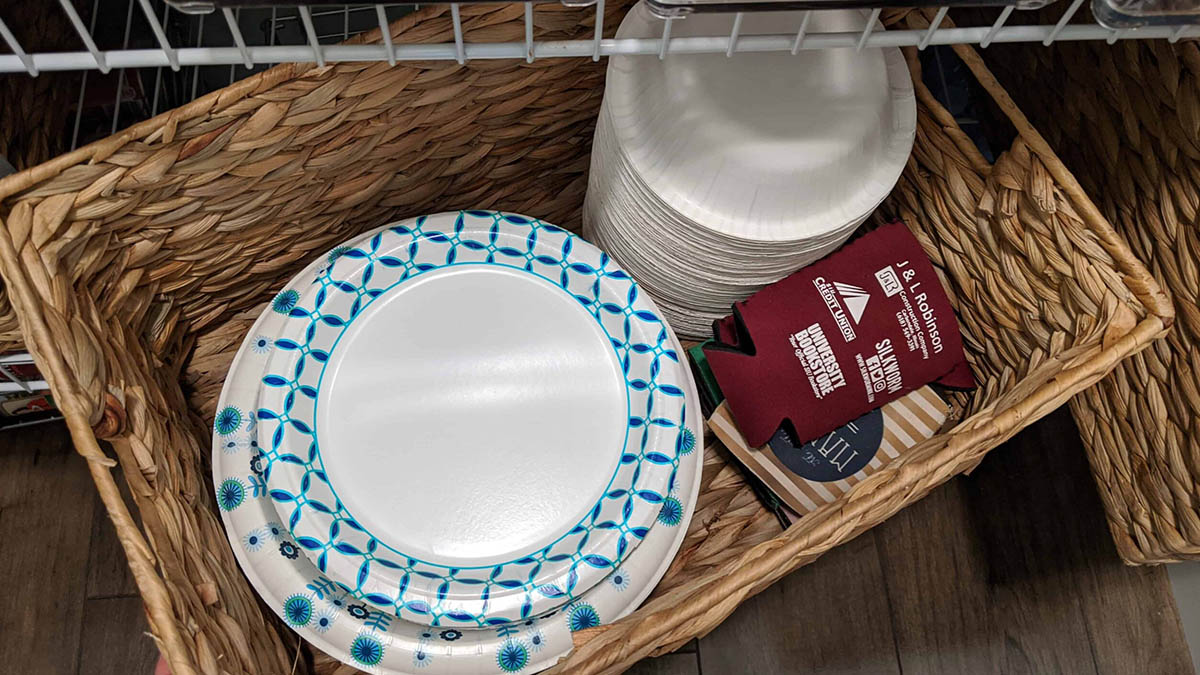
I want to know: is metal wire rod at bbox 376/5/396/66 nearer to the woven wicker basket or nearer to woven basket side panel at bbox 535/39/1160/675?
the woven wicker basket

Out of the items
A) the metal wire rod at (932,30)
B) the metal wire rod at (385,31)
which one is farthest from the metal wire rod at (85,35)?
the metal wire rod at (932,30)

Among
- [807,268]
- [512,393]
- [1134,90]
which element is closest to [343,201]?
[512,393]

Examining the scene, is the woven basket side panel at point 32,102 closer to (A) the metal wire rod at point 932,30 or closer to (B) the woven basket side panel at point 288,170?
(B) the woven basket side panel at point 288,170

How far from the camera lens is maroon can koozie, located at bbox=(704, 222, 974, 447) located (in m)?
0.75

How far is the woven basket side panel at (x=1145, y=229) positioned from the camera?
2.21 feet

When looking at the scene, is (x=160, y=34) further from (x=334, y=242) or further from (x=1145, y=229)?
(x=1145, y=229)

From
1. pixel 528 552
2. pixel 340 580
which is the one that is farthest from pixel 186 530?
pixel 528 552

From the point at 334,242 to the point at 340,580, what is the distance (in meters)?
0.30

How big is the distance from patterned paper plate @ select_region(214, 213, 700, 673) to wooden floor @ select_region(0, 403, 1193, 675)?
340mm

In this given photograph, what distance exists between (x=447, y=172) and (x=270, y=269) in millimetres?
168

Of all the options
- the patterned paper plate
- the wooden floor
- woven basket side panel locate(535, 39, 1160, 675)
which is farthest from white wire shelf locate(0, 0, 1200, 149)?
the wooden floor

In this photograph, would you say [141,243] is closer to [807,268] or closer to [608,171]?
[608,171]

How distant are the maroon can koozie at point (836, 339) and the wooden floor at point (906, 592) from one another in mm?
334

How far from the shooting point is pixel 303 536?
66cm
